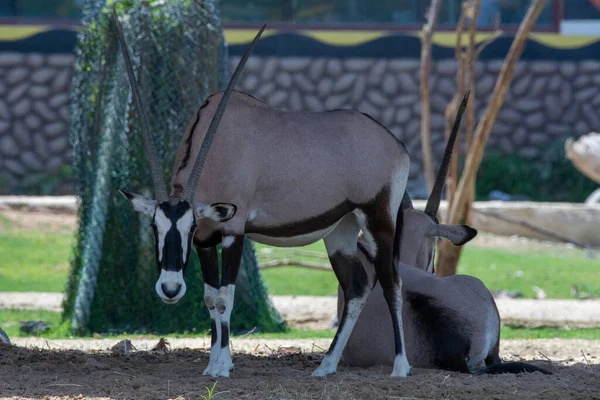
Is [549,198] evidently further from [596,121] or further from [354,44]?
[354,44]

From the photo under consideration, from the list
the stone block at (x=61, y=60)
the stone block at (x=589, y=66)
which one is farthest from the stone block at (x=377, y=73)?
the stone block at (x=61, y=60)

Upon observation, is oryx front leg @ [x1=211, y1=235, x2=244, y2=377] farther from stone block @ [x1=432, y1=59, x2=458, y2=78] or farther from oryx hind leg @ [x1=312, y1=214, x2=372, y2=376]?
stone block @ [x1=432, y1=59, x2=458, y2=78]

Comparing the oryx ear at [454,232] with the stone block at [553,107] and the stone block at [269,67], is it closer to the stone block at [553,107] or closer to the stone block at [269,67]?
the stone block at [269,67]

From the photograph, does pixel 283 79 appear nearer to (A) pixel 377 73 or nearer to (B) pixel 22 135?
(A) pixel 377 73

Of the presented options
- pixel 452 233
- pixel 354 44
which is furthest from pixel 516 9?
pixel 452 233

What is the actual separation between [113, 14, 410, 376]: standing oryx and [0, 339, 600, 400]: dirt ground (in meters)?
0.24

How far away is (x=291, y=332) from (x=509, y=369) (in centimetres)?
334

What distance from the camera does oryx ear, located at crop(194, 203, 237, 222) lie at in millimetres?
5113

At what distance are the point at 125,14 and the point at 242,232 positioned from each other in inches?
170

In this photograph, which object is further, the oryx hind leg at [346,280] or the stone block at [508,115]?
the stone block at [508,115]

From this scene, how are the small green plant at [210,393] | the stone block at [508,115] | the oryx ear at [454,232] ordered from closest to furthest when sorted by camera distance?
the small green plant at [210,393] → the oryx ear at [454,232] → the stone block at [508,115]

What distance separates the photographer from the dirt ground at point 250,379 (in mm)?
5047

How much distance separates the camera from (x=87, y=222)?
30.7ft

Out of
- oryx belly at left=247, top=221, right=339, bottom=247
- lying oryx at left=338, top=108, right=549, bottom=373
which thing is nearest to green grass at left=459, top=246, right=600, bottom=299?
lying oryx at left=338, top=108, right=549, bottom=373
